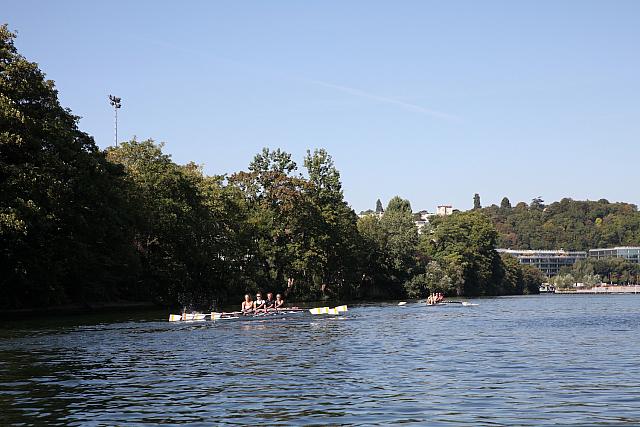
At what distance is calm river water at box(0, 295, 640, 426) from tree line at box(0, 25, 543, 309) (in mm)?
14810

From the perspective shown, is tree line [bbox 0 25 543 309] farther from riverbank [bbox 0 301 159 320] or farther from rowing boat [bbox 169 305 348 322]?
rowing boat [bbox 169 305 348 322]

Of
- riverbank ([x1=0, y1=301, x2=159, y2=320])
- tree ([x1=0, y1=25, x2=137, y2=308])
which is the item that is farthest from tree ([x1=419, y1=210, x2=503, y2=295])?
tree ([x1=0, y1=25, x2=137, y2=308])

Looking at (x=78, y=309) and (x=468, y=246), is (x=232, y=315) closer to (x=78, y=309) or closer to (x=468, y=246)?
(x=78, y=309)

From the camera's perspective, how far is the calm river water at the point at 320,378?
61.8 feet

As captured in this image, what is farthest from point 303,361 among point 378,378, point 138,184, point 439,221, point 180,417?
point 439,221

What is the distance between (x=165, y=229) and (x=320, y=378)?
203ft

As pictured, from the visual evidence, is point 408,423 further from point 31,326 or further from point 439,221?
point 439,221

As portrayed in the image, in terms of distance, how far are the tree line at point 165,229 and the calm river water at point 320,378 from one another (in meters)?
14.8

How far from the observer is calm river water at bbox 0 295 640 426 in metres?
18.8

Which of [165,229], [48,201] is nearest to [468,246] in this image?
[165,229]

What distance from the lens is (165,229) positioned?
8481cm

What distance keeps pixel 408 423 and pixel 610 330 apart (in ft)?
103

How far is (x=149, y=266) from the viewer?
279 ft

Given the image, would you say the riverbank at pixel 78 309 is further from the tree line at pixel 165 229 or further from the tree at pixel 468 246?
the tree at pixel 468 246
